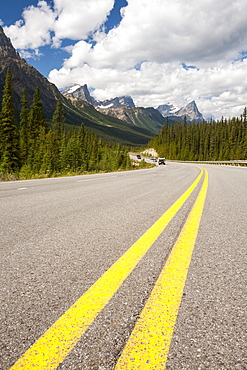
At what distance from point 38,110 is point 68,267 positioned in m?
48.1

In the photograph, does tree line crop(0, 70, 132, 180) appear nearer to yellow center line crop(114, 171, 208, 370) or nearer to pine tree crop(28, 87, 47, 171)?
pine tree crop(28, 87, 47, 171)

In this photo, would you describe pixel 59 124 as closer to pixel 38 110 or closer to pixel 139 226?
pixel 38 110

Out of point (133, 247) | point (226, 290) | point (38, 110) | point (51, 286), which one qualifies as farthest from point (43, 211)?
point (38, 110)

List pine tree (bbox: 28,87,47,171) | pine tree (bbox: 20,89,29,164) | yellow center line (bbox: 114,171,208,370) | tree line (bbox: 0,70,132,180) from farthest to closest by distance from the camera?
pine tree (bbox: 20,89,29,164) → pine tree (bbox: 28,87,47,171) → tree line (bbox: 0,70,132,180) → yellow center line (bbox: 114,171,208,370)

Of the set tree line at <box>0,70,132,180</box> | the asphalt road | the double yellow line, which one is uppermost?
tree line at <box>0,70,132,180</box>

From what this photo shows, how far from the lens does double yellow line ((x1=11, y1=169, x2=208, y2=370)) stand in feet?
3.42

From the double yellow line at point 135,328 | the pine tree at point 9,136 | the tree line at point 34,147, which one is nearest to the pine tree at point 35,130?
the tree line at point 34,147

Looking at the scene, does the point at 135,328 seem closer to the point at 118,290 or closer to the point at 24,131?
the point at 118,290

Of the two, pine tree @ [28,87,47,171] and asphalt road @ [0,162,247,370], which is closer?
asphalt road @ [0,162,247,370]

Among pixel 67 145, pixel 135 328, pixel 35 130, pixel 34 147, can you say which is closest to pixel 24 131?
pixel 35 130

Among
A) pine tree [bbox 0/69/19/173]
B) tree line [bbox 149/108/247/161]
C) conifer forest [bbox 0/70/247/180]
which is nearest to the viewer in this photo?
pine tree [bbox 0/69/19/173]

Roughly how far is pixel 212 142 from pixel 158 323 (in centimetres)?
10671

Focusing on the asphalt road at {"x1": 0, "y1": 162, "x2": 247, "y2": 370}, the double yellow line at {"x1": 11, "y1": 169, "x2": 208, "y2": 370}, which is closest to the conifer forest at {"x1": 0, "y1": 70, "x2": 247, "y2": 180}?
the asphalt road at {"x1": 0, "y1": 162, "x2": 247, "y2": 370}

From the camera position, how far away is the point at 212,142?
329 feet
